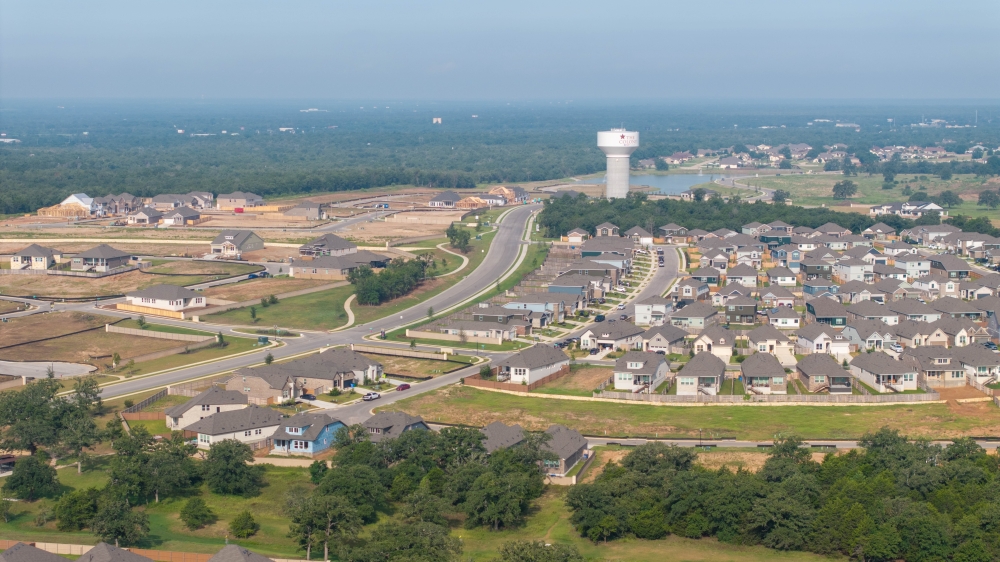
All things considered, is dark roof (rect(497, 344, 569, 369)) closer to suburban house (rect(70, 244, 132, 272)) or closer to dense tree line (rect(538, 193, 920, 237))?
suburban house (rect(70, 244, 132, 272))

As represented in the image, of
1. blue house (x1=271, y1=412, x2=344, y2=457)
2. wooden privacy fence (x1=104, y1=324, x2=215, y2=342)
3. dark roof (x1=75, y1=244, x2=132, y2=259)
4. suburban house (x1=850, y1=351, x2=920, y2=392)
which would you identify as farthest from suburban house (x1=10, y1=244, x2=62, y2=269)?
suburban house (x1=850, y1=351, x2=920, y2=392)

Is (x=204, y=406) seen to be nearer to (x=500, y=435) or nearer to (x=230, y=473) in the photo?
(x=230, y=473)

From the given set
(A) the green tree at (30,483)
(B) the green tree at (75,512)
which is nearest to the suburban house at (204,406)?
(A) the green tree at (30,483)

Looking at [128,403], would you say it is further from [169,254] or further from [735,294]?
[169,254]

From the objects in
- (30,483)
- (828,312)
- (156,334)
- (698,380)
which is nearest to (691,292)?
(828,312)

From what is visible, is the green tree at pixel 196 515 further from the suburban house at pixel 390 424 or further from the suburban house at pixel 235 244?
the suburban house at pixel 235 244
